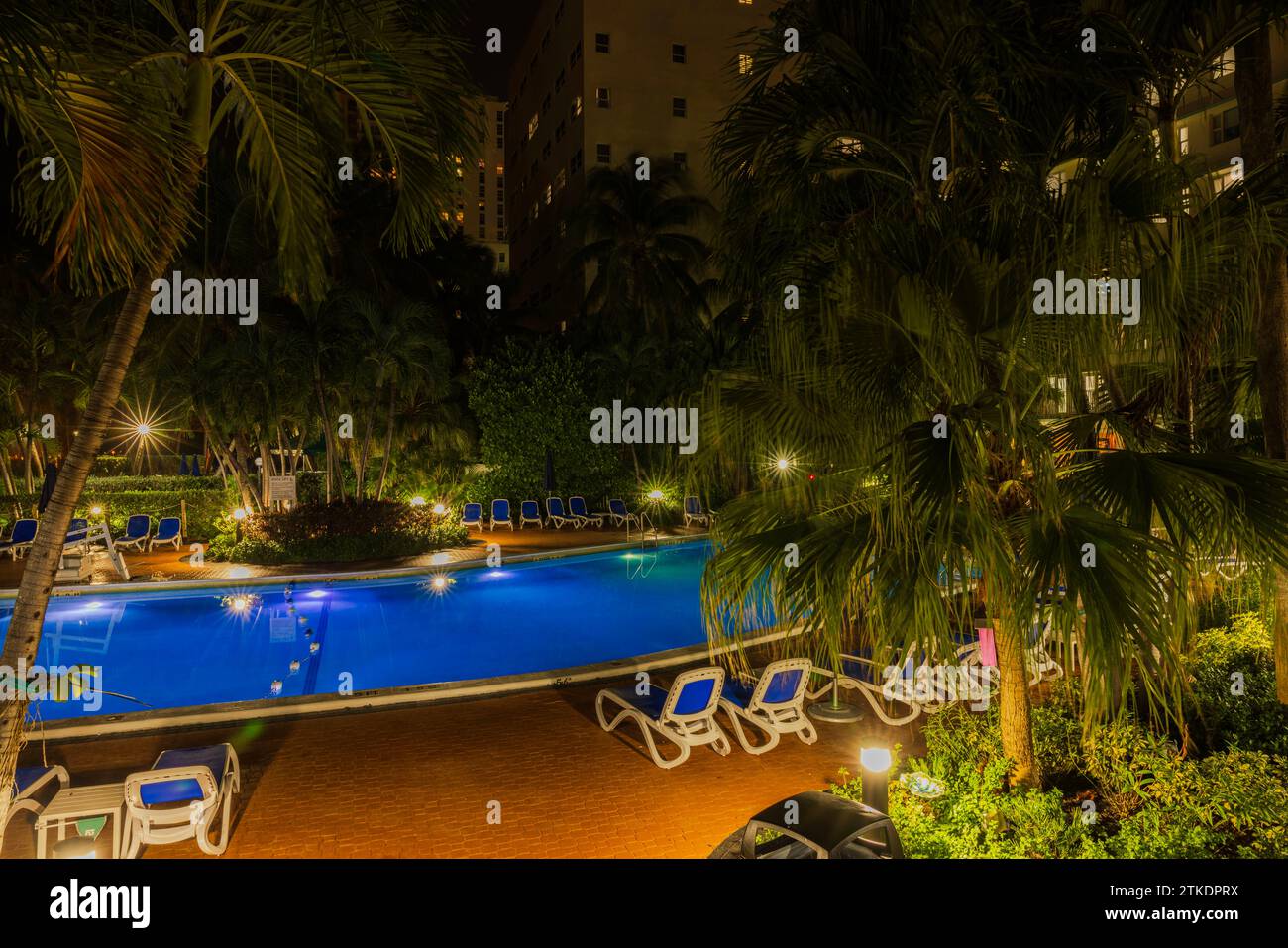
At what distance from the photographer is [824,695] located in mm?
7992

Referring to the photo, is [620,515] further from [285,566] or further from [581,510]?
[285,566]

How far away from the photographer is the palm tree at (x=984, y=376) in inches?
134

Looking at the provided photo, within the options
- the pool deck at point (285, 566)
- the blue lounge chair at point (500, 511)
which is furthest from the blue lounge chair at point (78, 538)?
the blue lounge chair at point (500, 511)

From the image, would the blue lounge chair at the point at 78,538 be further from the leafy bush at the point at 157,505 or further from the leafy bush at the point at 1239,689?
the leafy bush at the point at 1239,689

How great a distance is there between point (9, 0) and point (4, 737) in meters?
3.56

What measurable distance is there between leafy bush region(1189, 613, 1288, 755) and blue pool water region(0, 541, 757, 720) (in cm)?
575

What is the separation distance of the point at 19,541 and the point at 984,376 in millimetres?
20186

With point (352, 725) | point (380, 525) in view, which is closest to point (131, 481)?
point (380, 525)

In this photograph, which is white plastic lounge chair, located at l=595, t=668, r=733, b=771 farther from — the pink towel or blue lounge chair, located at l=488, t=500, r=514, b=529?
blue lounge chair, located at l=488, t=500, r=514, b=529

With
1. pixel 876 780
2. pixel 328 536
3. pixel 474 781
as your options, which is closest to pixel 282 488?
pixel 328 536
